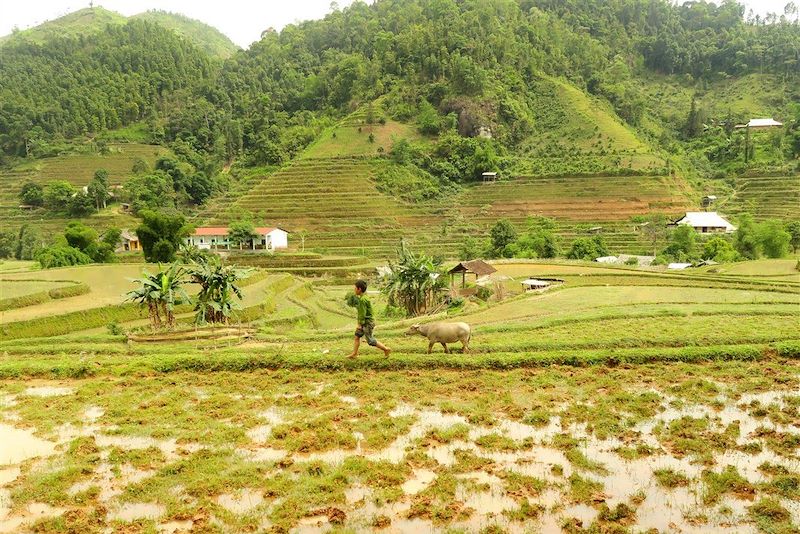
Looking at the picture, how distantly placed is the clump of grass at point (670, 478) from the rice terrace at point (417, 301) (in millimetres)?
49

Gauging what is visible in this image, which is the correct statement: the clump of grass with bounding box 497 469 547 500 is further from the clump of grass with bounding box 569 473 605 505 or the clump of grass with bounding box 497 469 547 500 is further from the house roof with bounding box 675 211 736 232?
the house roof with bounding box 675 211 736 232

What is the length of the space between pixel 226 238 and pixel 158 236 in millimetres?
14630

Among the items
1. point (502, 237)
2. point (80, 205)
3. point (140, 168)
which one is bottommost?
point (502, 237)

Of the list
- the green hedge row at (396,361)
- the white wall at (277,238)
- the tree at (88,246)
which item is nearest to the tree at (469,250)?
the white wall at (277,238)

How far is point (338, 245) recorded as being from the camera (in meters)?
60.0

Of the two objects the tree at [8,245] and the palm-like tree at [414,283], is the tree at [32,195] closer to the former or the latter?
the tree at [8,245]

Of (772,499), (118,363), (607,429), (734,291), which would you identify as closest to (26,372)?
(118,363)

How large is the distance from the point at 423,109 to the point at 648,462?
286 feet

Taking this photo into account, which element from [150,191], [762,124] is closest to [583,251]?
[762,124]

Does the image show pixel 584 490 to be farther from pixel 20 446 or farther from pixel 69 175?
pixel 69 175

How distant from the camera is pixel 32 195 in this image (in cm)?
7400

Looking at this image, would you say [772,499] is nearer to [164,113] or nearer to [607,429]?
[607,429]

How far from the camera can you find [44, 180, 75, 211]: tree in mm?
71750

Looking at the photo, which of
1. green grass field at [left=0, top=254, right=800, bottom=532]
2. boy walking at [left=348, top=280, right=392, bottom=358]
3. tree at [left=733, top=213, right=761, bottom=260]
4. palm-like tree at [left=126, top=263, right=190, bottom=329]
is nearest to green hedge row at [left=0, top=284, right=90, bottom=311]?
green grass field at [left=0, top=254, right=800, bottom=532]
